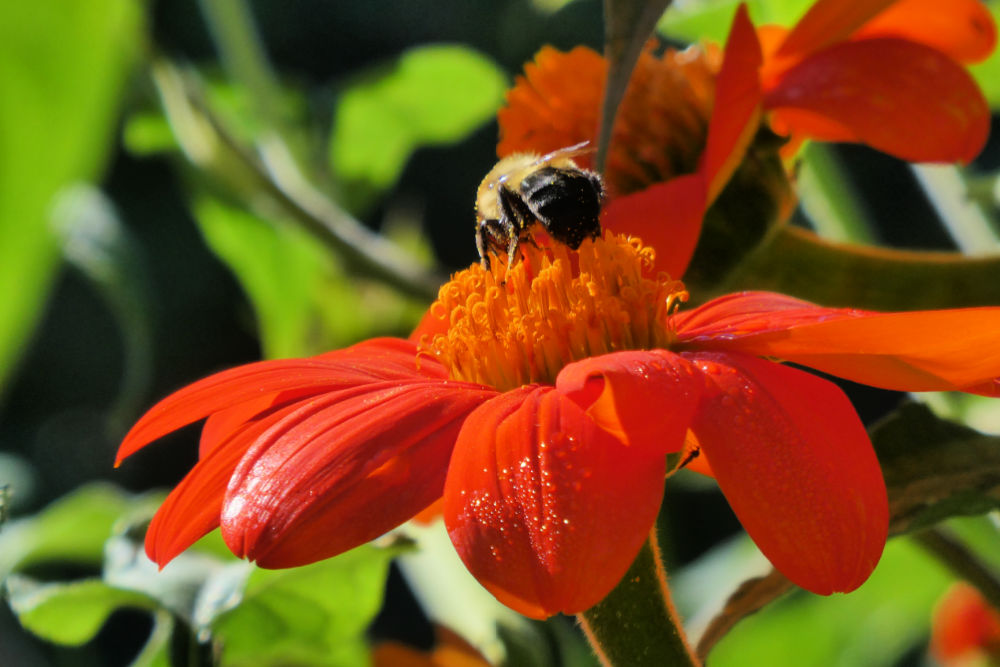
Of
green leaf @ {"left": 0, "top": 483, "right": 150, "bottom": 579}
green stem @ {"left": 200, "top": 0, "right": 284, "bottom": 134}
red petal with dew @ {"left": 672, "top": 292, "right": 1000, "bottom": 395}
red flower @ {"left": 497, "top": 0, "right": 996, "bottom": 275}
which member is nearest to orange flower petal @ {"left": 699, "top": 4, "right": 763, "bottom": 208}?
red flower @ {"left": 497, "top": 0, "right": 996, "bottom": 275}

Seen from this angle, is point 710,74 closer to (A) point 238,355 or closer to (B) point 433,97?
(B) point 433,97

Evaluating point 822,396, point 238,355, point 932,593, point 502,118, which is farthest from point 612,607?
point 238,355

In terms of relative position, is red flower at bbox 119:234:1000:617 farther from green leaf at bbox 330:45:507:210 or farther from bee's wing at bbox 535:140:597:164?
green leaf at bbox 330:45:507:210

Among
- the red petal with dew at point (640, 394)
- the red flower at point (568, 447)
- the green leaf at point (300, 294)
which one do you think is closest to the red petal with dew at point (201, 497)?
the red flower at point (568, 447)

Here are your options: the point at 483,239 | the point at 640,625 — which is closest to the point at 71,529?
the point at 483,239

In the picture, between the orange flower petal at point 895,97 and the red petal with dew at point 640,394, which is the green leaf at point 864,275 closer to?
the orange flower petal at point 895,97
